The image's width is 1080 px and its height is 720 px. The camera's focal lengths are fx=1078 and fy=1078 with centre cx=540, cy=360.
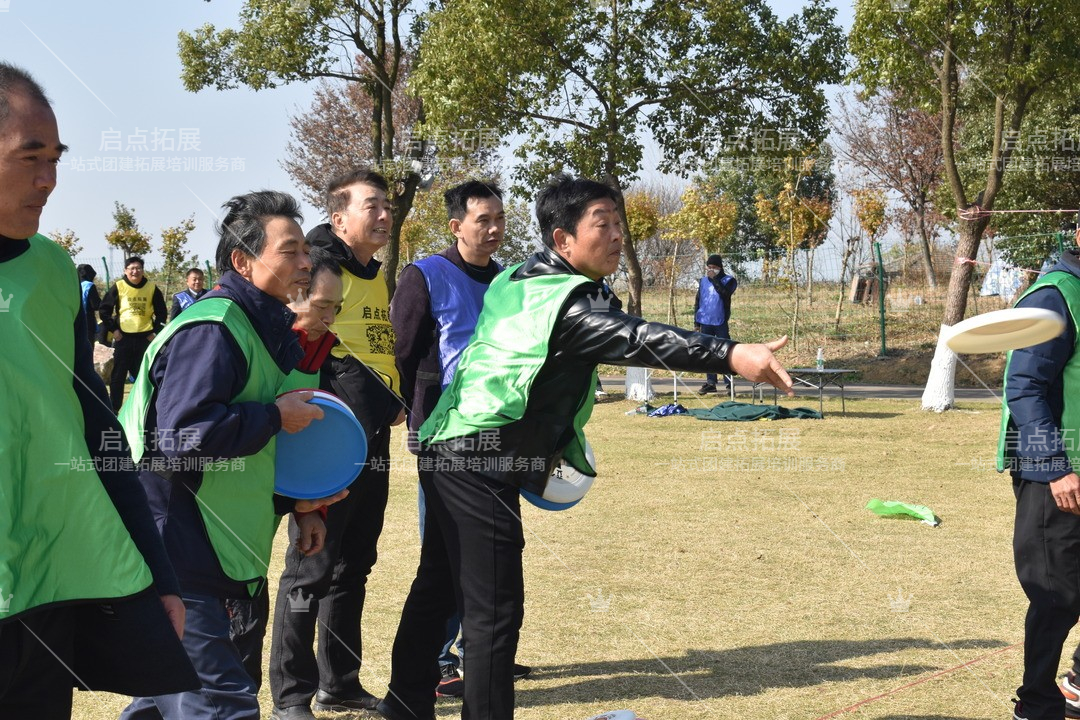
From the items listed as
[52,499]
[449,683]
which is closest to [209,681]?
[52,499]

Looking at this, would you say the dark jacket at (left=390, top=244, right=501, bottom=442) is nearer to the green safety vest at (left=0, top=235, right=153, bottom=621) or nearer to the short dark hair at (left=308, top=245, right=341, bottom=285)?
the short dark hair at (left=308, top=245, right=341, bottom=285)

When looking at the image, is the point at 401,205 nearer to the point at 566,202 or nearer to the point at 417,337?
the point at 417,337

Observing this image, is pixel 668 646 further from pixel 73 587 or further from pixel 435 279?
pixel 73 587

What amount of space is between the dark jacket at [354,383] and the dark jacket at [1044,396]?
8.44 feet

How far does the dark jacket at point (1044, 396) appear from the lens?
13.4 ft

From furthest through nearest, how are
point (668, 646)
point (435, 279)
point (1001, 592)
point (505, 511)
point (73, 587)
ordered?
point (1001, 592) < point (668, 646) < point (435, 279) < point (505, 511) < point (73, 587)

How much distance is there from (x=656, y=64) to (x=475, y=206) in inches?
551

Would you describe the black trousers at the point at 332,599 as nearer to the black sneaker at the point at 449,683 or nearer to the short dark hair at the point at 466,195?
the black sneaker at the point at 449,683

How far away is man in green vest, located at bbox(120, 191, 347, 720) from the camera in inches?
113

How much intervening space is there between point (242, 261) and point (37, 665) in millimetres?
1474

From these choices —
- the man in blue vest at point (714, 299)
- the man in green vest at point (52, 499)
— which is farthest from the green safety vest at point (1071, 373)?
the man in blue vest at point (714, 299)

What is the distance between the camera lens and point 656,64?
18141 millimetres

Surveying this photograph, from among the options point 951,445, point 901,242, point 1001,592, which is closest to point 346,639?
point 1001,592

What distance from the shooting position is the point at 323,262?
14.6ft
